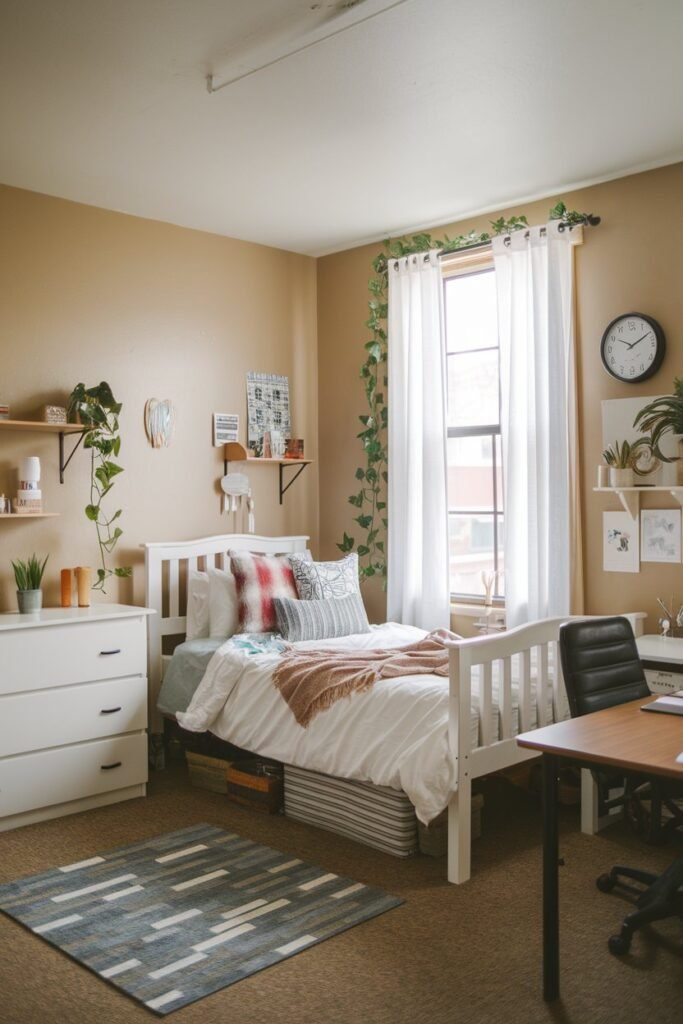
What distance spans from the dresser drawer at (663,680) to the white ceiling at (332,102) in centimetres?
208

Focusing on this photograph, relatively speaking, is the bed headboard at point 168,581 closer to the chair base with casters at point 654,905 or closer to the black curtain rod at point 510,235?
the black curtain rod at point 510,235

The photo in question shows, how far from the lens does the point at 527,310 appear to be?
14.4 feet

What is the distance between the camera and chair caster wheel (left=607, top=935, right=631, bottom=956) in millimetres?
2637

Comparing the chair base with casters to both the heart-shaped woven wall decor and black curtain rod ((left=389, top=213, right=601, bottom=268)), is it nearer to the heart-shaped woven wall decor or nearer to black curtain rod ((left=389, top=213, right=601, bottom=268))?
black curtain rod ((left=389, top=213, right=601, bottom=268))

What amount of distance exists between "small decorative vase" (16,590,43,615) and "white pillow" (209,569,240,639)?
0.85m

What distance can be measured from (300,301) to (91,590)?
212 cm

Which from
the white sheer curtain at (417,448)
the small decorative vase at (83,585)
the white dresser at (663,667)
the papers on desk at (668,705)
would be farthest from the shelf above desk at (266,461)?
the papers on desk at (668,705)

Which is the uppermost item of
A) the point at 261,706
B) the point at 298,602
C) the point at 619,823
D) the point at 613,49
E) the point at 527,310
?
the point at 613,49

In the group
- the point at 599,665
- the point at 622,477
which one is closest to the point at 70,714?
the point at 599,665

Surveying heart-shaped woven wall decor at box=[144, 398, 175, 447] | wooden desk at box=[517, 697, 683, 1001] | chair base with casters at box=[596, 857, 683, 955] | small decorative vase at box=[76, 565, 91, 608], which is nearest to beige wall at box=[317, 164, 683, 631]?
chair base with casters at box=[596, 857, 683, 955]

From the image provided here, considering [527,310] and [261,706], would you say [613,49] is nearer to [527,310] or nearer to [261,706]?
[527,310]

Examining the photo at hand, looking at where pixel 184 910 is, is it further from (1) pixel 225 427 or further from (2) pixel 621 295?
(2) pixel 621 295

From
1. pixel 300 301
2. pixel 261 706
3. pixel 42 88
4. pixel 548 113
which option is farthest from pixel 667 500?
pixel 42 88

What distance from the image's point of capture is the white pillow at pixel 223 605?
14.7ft
